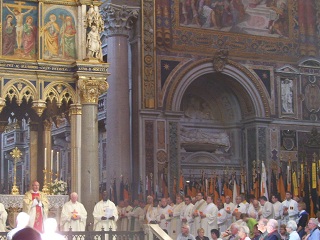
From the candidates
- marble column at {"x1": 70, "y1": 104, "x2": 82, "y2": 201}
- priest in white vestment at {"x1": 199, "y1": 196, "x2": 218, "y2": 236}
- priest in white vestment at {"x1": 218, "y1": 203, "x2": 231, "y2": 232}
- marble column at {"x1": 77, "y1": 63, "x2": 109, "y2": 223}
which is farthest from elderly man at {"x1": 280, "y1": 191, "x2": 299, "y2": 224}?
marble column at {"x1": 70, "y1": 104, "x2": 82, "y2": 201}

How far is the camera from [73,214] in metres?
17.8

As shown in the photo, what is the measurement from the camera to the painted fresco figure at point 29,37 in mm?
19359

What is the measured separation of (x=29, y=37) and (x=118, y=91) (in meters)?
11.6

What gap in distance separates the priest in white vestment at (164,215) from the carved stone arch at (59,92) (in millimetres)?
6602

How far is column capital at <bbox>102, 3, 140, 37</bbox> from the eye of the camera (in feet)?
101

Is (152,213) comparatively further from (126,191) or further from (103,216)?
(103,216)

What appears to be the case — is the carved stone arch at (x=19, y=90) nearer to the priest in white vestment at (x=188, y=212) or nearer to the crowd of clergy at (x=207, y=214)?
the crowd of clergy at (x=207, y=214)

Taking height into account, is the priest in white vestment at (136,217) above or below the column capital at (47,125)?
below

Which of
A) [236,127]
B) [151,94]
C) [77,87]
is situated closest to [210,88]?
[236,127]

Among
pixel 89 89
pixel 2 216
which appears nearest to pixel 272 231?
pixel 2 216

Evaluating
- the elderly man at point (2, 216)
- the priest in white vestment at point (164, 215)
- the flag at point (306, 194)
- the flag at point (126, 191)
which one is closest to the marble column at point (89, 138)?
the elderly man at point (2, 216)

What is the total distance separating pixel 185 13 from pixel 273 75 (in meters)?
5.13

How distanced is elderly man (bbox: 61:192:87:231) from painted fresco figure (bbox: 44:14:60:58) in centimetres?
400

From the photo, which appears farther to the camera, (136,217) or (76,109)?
(136,217)
